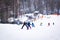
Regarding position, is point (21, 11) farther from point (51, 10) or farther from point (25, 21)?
point (51, 10)

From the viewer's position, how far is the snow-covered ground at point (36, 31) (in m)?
1.28

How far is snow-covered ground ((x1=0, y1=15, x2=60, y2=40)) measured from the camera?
4.21 feet

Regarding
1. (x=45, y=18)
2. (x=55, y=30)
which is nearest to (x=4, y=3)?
(x=45, y=18)

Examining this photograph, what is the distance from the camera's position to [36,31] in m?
1.31

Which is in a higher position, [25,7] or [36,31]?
[25,7]

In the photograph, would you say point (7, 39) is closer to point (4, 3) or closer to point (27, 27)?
point (27, 27)

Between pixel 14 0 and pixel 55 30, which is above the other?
pixel 14 0

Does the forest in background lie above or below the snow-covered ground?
above

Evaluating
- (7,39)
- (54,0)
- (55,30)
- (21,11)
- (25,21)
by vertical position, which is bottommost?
(7,39)

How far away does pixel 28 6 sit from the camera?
132 centimetres

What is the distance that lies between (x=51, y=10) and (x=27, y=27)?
0.34 m

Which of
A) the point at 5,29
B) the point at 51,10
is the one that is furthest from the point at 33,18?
the point at 5,29

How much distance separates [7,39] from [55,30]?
571 mm

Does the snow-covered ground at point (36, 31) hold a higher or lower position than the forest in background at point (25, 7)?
lower
